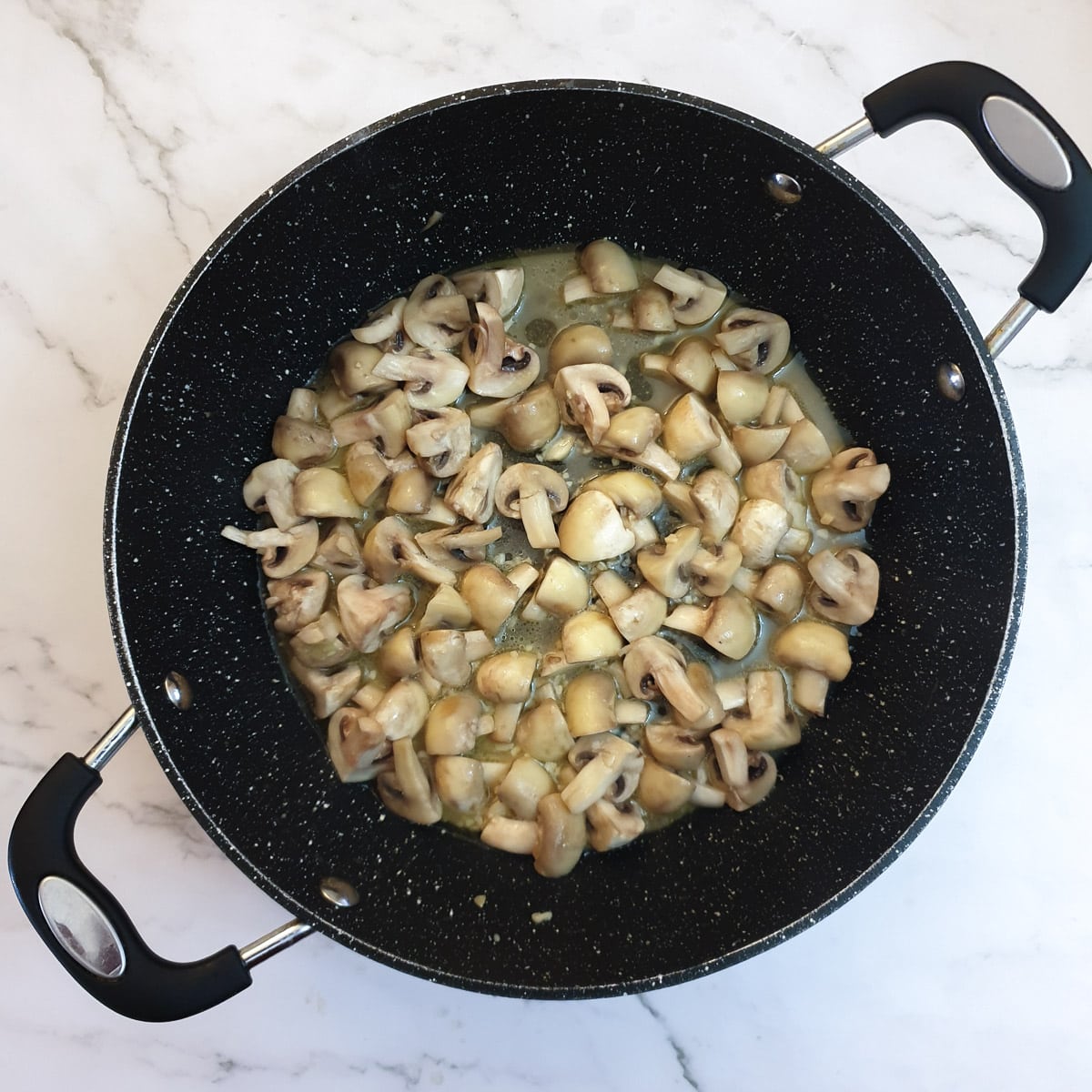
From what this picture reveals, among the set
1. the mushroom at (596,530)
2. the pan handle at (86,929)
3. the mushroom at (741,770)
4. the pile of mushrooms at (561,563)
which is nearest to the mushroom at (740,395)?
the pile of mushrooms at (561,563)

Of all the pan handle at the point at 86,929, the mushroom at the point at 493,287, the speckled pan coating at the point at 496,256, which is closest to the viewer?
the pan handle at the point at 86,929

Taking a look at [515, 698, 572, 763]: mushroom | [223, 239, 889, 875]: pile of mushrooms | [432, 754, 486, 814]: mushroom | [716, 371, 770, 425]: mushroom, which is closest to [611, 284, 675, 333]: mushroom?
Result: [223, 239, 889, 875]: pile of mushrooms

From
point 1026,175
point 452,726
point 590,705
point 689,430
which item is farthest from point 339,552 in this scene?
point 1026,175

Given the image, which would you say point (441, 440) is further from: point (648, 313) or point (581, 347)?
point (648, 313)

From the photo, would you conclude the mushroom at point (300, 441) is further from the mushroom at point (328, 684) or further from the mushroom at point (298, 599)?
the mushroom at point (328, 684)

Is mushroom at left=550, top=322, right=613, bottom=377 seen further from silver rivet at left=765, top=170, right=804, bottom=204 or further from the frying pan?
silver rivet at left=765, top=170, right=804, bottom=204

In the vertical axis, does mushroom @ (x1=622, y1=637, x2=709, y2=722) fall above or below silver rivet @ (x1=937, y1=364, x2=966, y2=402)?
below

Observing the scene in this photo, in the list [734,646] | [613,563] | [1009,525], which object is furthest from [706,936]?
[1009,525]
